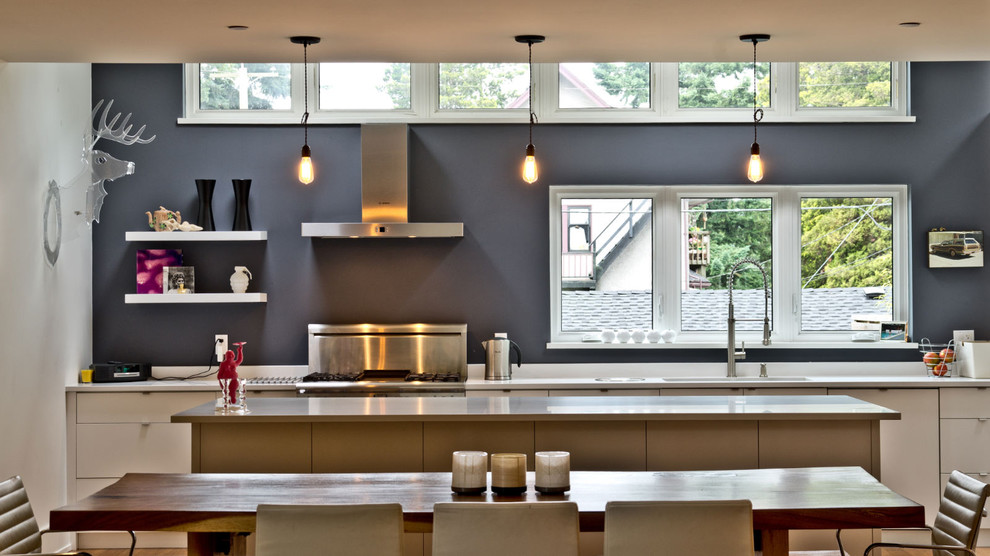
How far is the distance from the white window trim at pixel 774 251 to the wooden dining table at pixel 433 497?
2.83m

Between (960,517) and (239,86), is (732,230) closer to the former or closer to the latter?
(960,517)

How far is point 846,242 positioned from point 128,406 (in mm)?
4829

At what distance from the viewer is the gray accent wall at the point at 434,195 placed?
20.1 ft

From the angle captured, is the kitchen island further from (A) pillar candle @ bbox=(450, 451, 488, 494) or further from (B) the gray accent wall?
(B) the gray accent wall

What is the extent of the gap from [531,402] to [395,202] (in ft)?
6.66

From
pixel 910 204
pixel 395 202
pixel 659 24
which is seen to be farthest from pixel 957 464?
pixel 395 202

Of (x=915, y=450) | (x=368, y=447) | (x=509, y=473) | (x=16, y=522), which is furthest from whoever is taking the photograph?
(x=915, y=450)

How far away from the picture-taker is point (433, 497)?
2.98 metres

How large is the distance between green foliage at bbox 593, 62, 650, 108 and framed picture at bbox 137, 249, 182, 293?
3.18m

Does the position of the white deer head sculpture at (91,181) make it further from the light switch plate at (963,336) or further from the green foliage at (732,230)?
the light switch plate at (963,336)

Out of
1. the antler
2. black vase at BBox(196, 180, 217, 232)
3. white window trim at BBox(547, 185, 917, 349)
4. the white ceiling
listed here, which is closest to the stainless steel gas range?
white window trim at BBox(547, 185, 917, 349)

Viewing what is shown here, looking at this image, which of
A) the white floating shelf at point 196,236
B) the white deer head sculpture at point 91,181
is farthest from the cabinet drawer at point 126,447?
the white floating shelf at point 196,236

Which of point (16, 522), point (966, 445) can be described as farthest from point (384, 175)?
point (966, 445)

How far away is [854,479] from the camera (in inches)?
128
